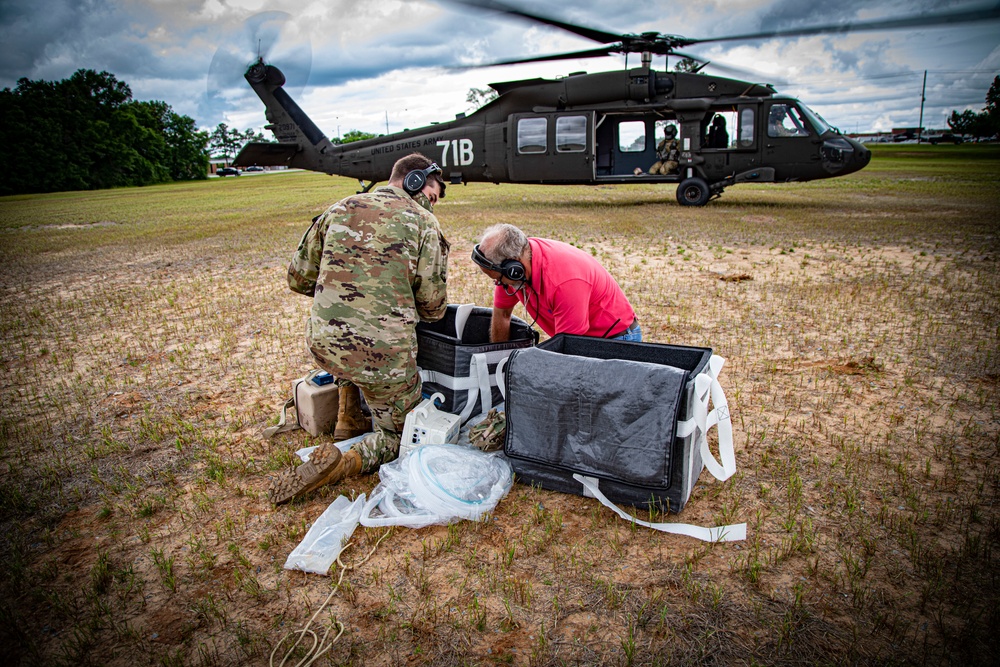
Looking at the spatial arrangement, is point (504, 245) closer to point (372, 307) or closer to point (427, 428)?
point (372, 307)

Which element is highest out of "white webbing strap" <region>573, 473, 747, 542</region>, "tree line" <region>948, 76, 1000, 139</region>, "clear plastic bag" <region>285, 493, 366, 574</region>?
"tree line" <region>948, 76, 1000, 139</region>

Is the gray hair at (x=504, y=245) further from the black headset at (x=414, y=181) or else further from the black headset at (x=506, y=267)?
the black headset at (x=414, y=181)

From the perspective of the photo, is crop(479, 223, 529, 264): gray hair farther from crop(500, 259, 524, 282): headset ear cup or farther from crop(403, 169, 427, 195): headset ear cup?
crop(403, 169, 427, 195): headset ear cup

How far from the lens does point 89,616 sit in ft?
7.27

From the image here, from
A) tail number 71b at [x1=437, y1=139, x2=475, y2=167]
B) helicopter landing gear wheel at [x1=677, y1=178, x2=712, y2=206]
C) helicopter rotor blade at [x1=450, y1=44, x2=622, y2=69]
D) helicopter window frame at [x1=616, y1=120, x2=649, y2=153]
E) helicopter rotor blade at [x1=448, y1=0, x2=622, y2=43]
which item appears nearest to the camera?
helicopter rotor blade at [x1=448, y1=0, x2=622, y2=43]

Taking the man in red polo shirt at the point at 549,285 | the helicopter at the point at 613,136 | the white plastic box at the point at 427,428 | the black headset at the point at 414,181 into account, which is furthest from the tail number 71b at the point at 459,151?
the white plastic box at the point at 427,428

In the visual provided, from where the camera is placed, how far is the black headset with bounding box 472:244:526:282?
116 inches

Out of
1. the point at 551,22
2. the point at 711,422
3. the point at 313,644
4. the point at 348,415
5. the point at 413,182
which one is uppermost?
the point at 551,22

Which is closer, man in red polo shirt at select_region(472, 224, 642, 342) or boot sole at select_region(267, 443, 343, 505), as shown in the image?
boot sole at select_region(267, 443, 343, 505)

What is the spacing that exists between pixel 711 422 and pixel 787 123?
1261 centimetres

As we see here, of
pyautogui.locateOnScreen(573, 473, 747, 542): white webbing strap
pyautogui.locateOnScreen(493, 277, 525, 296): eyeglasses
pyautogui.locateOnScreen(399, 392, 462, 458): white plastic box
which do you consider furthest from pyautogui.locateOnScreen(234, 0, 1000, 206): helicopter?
pyautogui.locateOnScreen(573, 473, 747, 542): white webbing strap

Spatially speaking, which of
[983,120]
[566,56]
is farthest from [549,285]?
[983,120]

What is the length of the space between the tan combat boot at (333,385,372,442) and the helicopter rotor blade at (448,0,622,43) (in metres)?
5.41

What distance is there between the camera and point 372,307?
3.00 m
